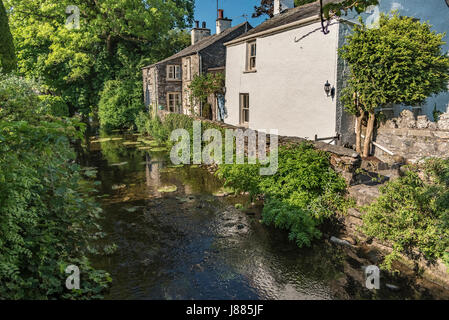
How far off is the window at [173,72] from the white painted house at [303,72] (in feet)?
34.5

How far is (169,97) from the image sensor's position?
2902cm

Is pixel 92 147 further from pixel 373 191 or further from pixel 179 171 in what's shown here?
pixel 373 191

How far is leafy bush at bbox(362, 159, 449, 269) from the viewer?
6121mm

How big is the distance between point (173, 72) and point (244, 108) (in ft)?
37.5

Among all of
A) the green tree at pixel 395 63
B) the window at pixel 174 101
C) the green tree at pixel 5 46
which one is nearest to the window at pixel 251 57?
the green tree at pixel 395 63

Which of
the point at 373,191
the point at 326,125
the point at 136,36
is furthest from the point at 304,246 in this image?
the point at 136,36

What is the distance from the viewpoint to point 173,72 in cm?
2870

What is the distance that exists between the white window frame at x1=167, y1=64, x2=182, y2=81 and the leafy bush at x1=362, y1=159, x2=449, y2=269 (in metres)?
24.4

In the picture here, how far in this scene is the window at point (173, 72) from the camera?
28516 mm

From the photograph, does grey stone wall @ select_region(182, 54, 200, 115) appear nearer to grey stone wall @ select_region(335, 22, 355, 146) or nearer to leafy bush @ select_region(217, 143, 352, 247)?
grey stone wall @ select_region(335, 22, 355, 146)

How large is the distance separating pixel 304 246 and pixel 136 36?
30765 millimetres

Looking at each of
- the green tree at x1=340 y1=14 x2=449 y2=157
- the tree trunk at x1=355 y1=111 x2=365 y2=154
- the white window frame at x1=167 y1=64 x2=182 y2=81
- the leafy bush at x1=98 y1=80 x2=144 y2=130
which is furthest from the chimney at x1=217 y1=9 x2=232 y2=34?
the tree trunk at x1=355 y1=111 x2=365 y2=154
